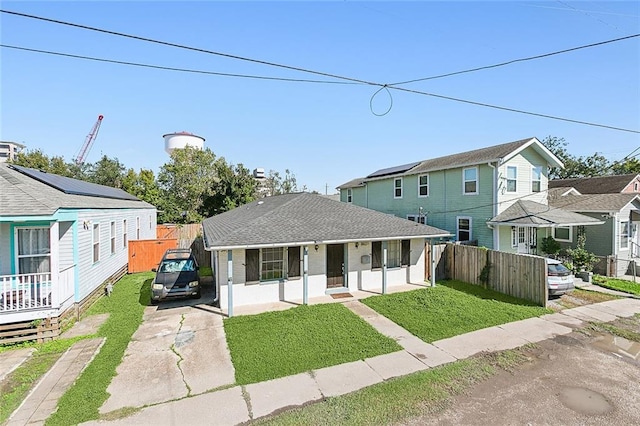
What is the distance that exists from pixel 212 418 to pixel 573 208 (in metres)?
20.8

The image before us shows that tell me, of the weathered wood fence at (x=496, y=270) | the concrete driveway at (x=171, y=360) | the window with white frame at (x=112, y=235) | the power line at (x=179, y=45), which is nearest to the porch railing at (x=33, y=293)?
the concrete driveway at (x=171, y=360)

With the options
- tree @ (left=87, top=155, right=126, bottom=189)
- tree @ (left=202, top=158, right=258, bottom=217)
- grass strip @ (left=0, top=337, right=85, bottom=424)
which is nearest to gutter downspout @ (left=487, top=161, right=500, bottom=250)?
grass strip @ (left=0, top=337, right=85, bottom=424)

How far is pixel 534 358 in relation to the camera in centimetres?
679

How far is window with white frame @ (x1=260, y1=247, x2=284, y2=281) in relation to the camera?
10.5 metres

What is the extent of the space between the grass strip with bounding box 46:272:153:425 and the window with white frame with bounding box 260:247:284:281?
3.98 metres

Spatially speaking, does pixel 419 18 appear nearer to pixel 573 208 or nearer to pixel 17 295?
pixel 17 295

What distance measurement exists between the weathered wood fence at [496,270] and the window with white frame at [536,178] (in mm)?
6962

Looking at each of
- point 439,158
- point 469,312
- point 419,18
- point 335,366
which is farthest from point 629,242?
point 335,366

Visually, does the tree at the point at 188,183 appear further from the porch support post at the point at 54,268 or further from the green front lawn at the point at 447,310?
the green front lawn at the point at 447,310

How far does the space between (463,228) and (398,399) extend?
45.0 feet

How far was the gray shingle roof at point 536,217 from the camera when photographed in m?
13.9

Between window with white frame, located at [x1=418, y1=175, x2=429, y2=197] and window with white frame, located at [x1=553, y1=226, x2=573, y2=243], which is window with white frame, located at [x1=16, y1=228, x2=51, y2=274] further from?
window with white frame, located at [x1=553, y1=226, x2=573, y2=243]

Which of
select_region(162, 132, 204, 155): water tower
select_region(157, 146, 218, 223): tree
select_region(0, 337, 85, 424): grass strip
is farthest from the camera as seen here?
select_region(162, 132, 204, 155): water tower

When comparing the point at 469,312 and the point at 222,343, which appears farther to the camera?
the point at 469,312
